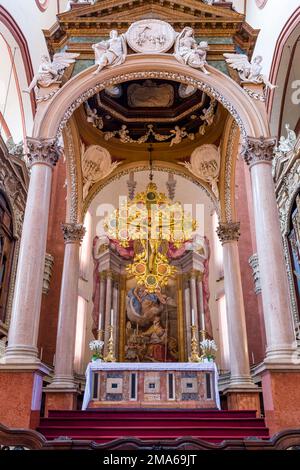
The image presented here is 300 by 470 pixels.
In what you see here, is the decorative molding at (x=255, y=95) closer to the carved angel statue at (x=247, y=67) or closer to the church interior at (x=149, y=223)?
the church interior at (x=149, y=223)

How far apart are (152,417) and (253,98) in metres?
5.09

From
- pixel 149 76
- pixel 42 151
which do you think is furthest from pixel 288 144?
pixel 42 151

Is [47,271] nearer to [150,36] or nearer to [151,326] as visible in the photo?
[151,326]

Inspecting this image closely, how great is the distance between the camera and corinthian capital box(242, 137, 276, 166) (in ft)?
21.4

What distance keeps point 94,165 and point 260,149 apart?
4.54 meters

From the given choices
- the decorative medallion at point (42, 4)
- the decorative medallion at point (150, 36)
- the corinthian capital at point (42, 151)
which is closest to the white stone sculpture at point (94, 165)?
the decorative medallion at point (150, 36)

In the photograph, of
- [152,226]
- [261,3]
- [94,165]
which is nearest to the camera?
[94,165]

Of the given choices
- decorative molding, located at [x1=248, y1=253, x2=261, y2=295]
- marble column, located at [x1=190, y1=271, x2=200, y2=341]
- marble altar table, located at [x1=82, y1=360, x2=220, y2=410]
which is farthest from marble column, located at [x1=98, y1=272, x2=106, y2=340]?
marble altar table, located at [x1=82, y1=360, x2=220, y2=410]

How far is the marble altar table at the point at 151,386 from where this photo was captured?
7.18m

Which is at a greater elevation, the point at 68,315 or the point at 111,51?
the point at 111,51

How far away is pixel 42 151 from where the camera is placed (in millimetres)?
6484

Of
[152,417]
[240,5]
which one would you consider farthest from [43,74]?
[240,5]
